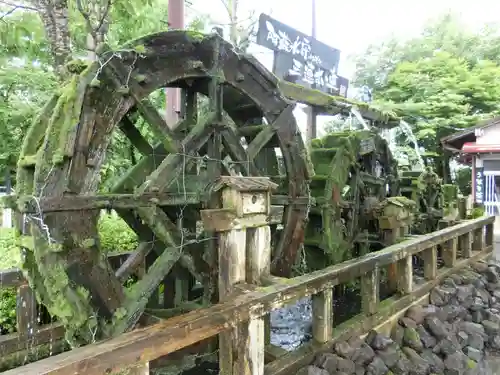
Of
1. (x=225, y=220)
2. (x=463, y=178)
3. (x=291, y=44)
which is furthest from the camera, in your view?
(x=463, y=178)

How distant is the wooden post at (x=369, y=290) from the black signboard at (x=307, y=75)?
12.1 feet

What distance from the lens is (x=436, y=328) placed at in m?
4.89

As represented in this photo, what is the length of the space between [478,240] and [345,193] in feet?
9.38

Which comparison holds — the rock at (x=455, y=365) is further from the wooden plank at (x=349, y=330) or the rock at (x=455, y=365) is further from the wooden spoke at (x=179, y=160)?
the wooden spoke at (x=179, y=160)

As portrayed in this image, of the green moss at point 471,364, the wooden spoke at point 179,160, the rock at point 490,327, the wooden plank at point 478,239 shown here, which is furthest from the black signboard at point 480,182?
the wooden spoke at point 179,160

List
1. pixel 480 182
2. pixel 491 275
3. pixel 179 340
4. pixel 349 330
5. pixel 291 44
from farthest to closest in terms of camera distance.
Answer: pixel 480 182
pixel 491 275
pixel 291 44
pixel 349 330
pixel 179 340

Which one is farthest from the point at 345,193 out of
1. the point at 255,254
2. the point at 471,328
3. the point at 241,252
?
the point at 241,252

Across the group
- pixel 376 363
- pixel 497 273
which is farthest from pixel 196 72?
pixel 497 273

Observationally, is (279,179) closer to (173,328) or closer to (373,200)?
(373,200)

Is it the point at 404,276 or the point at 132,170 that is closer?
the point at 132,170

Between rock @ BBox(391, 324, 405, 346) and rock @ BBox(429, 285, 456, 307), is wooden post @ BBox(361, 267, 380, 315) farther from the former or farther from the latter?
rock @ BBox(429, 285, 456, 307)

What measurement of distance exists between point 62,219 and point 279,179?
2.99 metres

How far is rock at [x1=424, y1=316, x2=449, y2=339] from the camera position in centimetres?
486

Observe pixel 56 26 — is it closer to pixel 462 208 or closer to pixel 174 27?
pixel 174 27
